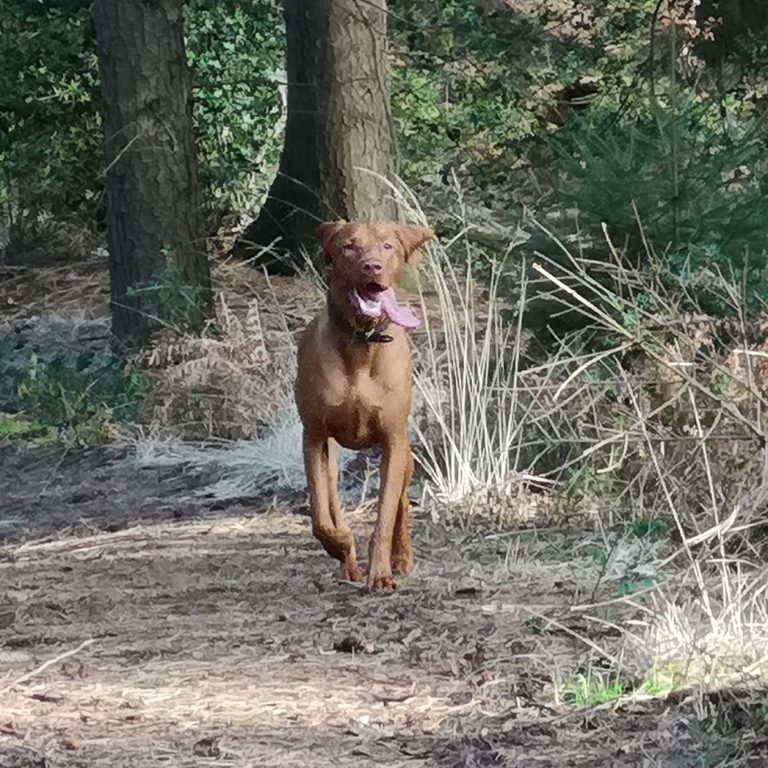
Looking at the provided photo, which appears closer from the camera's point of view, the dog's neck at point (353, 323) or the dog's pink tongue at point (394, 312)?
the dog's pink tongue at point (394, 312)

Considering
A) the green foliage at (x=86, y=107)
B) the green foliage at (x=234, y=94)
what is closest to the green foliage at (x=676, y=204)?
the green foliage at (x=86, y=107)

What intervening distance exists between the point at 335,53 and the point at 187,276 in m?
2.35

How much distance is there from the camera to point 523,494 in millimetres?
7242

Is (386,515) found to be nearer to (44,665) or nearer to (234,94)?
(44,665)

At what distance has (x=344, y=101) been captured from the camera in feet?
40.8

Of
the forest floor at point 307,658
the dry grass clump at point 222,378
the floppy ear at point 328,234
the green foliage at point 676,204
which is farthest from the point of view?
the dry grass clump at point 222,378

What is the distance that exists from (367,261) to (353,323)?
0.84ft

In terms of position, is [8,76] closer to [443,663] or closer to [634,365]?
[634,365]

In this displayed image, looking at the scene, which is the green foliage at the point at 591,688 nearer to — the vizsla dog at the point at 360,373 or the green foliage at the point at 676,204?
the vizsla dog at the point at 360,373

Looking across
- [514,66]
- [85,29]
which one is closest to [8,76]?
[85,29]

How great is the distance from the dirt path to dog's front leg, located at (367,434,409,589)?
10 centimetres

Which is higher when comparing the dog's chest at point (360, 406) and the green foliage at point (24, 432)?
the dog's chest at point (360, 406)

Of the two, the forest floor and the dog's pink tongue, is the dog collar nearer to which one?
the dog's pink tongue

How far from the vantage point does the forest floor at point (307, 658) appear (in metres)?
4.12
